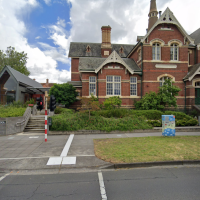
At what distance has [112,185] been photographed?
4.28 meters

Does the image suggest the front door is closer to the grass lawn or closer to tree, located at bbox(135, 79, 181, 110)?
tree, located at bbox(135, 79, 181, 110)

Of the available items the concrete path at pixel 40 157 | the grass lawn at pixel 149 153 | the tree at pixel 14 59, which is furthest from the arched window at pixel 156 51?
the tree at pixel 14 59

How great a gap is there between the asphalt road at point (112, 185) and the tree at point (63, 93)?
13502 mm

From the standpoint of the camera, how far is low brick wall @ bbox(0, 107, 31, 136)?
11320 mm

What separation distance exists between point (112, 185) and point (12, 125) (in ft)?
34.2

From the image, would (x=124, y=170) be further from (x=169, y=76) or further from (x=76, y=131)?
(x=169, y=76)

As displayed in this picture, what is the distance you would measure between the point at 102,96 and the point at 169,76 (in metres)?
9.22

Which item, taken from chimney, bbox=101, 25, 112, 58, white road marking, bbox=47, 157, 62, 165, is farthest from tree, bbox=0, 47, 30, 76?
white road marking, bbox=47, 157, 62, 165

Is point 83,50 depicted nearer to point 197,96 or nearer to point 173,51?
point 173,51

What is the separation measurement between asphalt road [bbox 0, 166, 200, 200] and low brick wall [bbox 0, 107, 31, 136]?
7604mm

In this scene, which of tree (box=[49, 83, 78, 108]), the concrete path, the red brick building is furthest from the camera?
the red brick building

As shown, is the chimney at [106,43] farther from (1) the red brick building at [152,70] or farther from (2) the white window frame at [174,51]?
(2) the white window frame at [174,51]

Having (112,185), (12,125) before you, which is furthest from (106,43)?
(112,185)

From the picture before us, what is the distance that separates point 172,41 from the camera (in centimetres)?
1961
